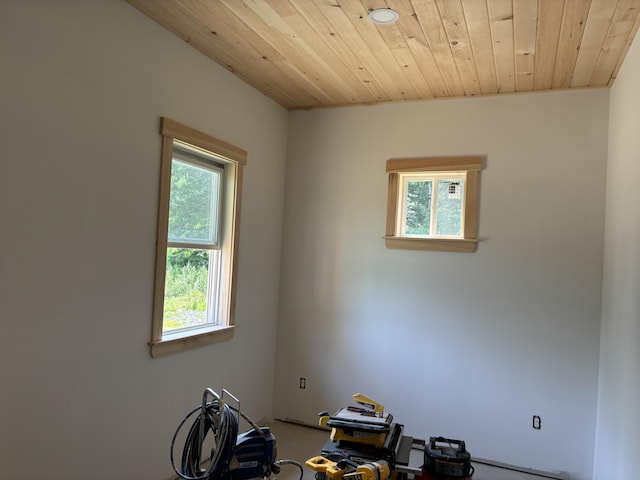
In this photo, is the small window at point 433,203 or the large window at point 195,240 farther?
the small window at point 433,203

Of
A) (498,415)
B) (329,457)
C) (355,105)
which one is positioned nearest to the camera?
(329,457)

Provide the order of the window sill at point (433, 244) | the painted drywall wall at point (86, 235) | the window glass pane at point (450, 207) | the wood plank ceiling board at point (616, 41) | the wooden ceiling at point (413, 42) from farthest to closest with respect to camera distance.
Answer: the window glass pane at point (450, 207) → the window sill at point (433, 244) → the wooden ceiling at point (413, 42) → the wood plank ceiling board at point (616, 41) → the painted drywall wall at point (86, 235)

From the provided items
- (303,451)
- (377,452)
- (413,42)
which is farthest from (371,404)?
(413,42)

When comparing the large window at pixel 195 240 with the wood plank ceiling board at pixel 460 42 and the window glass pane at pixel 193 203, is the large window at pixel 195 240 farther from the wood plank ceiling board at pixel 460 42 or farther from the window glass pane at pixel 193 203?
the wood plank ceiling board at pixel 460 42

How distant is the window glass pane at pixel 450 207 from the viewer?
3783 millimetres

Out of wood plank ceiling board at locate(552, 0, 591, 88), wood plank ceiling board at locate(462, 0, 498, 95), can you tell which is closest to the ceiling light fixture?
wood plank ceiling board at locate(462, 0, 498, 95)

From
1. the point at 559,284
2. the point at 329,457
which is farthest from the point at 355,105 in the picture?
the point at 329,457

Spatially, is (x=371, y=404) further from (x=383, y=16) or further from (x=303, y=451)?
(x=383, y=16)

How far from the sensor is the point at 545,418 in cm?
346

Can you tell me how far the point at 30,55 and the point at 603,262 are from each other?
3.73 meters

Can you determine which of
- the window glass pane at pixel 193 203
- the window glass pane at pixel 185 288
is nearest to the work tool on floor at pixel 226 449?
the window glass pane at pixel 185 288

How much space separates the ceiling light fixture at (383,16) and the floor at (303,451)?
9.61ft

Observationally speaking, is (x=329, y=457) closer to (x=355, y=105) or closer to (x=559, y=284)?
(x=559, y=284)

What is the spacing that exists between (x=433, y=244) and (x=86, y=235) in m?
2.55
